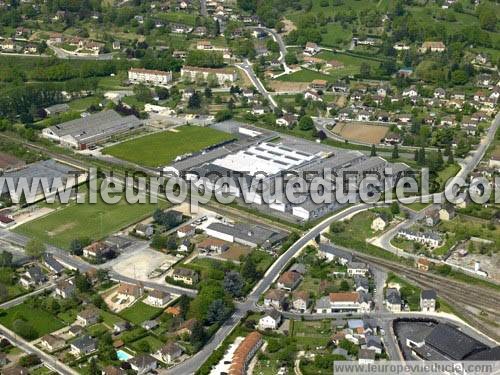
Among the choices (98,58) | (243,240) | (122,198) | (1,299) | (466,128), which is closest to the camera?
(1,299)

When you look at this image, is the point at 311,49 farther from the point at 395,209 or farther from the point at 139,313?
the point at 139,313

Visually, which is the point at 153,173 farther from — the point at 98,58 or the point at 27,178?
the point at 98,58

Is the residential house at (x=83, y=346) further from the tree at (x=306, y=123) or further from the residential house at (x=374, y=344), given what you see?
the tree at (x=306, y=123)

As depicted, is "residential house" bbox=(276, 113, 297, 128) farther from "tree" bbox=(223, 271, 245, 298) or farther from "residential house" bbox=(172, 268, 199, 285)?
"tree" bbox=(223, 271, 245, 298)

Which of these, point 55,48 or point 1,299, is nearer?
point 1,299

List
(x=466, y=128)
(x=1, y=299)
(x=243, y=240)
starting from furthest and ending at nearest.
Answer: (x=466, y=128) < (x=243, y=240) < (x=1, y=299)

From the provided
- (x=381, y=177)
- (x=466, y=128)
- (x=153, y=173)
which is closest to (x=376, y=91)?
(x=466, y=128)

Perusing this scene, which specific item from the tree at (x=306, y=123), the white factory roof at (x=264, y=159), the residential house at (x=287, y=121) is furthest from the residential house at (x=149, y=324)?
the residential house at (x=287, y=121)
